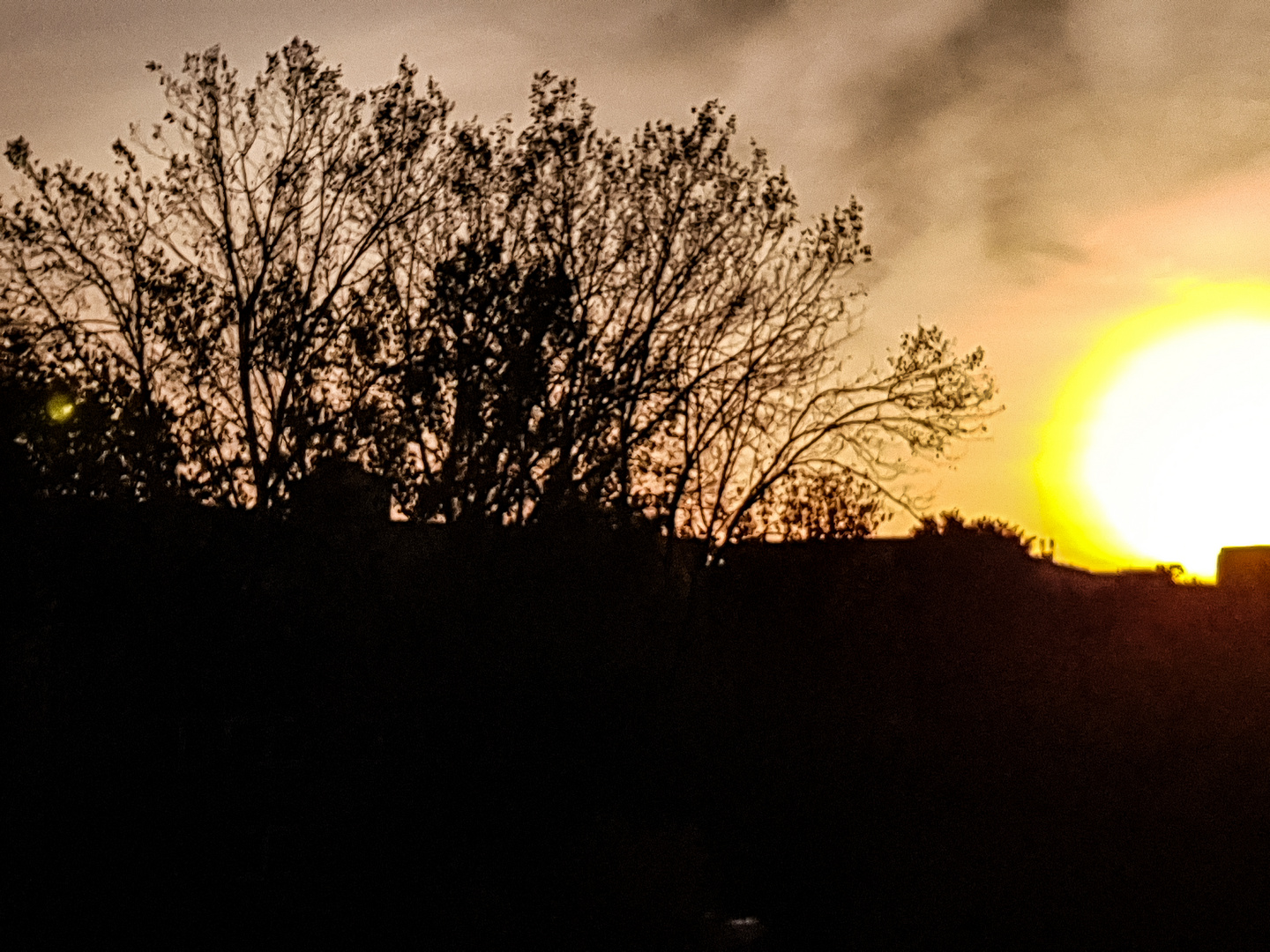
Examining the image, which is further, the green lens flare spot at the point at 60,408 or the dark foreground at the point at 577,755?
the green lens flare spot at the point at 60,408

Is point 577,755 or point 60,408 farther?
point 577,755

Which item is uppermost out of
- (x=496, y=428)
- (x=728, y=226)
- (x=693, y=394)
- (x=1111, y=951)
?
(x=728, y=226)

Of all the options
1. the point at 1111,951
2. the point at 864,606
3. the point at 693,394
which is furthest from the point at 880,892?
the point at 693,394

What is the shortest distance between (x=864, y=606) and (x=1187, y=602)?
9.86 m

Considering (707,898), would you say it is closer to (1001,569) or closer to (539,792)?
(539,792)

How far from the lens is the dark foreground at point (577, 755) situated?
523 inches

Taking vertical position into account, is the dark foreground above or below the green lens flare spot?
below

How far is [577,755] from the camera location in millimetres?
16250

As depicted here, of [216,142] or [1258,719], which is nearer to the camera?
[216,142]

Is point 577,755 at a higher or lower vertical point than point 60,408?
lower

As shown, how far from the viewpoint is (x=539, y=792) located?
1562 cm

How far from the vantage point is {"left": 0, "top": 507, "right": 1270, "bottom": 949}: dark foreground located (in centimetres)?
1330

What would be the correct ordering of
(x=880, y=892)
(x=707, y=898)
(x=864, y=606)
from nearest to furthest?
1. (x=707, y=898)
2. (x=880, y=892)
3. (x=864, y=606)

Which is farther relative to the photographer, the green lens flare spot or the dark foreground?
the green lens flare spot
